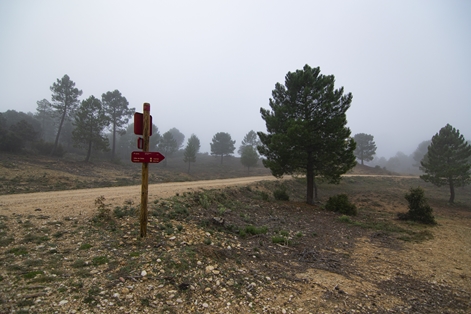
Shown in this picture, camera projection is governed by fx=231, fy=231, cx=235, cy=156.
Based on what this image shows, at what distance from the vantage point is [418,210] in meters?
16.2

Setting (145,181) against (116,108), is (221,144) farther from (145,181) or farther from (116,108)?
(145,181)

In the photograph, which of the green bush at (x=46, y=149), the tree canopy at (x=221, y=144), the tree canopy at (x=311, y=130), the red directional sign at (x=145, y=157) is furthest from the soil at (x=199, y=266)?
the tree canopy at (x=221, y=144)

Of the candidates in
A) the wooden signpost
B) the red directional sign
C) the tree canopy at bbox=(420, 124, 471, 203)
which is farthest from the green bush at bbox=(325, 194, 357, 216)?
the tree canopy at bbox=(420, 124, 471, 203)

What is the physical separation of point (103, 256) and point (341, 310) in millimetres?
5576

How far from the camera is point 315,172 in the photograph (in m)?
18.5

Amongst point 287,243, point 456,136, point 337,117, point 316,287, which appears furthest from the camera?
point 456,136

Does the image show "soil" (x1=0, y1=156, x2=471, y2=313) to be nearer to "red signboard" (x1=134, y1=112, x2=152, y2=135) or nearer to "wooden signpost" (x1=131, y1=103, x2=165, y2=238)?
"wooden signpost" (x1=131, y1=103, x2=165, y2=238)

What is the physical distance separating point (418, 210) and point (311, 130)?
9.25 meters

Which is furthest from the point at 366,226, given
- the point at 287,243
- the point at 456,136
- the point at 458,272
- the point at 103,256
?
the point at 456,136

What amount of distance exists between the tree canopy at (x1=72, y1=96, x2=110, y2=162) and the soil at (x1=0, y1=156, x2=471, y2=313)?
29340mm

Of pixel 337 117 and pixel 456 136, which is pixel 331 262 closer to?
pixel 337 117

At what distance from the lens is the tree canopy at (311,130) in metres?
16.3

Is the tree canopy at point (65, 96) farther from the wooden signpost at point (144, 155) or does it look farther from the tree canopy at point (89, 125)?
the wooden signpost at point (144, 155)

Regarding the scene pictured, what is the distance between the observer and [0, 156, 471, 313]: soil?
14.5 feet
